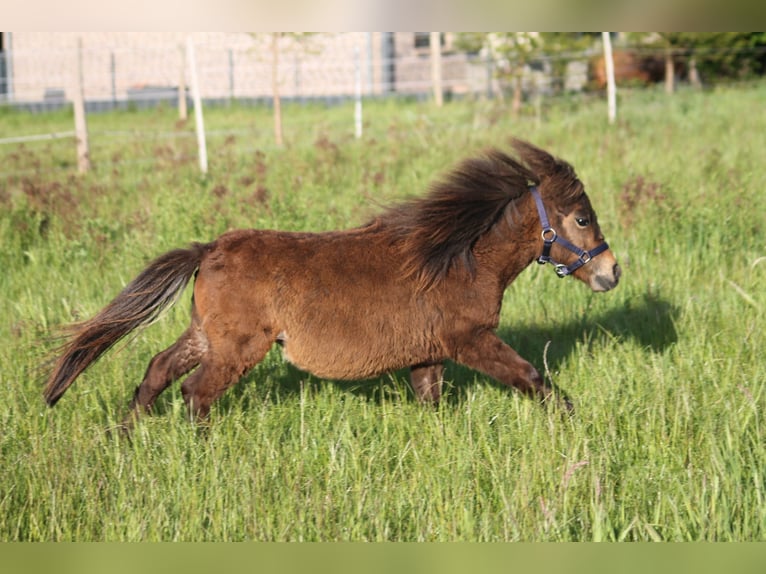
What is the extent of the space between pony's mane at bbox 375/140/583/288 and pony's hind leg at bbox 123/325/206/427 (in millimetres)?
1269

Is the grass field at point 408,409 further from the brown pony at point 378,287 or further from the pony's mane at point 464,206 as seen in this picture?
the pony's mane at point 464,206

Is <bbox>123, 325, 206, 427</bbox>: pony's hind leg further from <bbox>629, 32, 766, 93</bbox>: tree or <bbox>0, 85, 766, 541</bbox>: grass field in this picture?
<bbox>629, 32, 766, 93</bbox>: tree

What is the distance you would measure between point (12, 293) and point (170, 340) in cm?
213

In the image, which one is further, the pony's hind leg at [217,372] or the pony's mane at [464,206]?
the pony's mane at [464,206]

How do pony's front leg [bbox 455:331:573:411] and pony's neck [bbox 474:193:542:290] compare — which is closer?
pony's front leg [bbox 455:331:573:411]

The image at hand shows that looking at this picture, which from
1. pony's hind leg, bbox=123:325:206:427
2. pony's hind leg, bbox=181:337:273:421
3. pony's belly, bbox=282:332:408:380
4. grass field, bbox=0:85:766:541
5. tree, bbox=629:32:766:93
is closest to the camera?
grass field, bbox=0:85:766:541

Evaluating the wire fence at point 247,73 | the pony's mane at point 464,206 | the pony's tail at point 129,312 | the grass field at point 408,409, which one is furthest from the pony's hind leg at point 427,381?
the wire fence at point 247,73

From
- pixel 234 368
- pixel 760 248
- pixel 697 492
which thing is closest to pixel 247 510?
pixel 234 368

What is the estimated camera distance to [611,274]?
5215mm

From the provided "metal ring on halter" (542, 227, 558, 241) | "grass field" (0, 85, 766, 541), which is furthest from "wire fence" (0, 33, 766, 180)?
"metal ring on halter" (542, 227, 558, 241)

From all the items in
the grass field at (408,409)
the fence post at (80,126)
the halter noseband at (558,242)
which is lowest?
the grass field at (408,409)

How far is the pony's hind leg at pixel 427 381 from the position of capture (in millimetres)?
5398

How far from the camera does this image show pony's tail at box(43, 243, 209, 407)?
4.92m

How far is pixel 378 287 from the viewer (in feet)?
16.5
